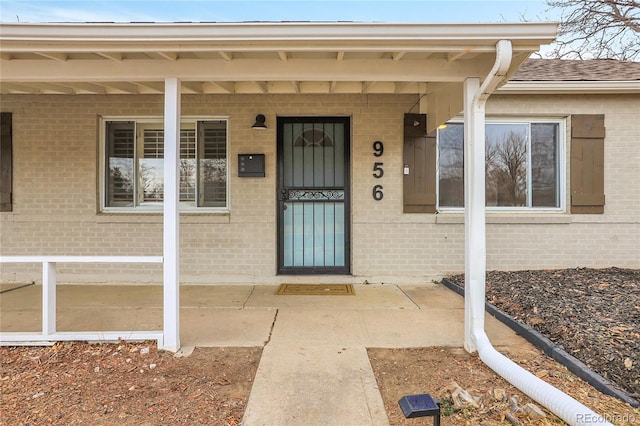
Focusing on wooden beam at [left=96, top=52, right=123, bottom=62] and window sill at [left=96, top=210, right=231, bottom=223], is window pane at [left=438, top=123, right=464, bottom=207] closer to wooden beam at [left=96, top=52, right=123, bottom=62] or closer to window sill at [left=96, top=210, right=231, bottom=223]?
window sill at [left=96, top=210, right=231, bottom=223]

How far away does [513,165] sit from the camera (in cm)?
550

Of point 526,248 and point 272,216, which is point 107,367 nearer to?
point 272,216

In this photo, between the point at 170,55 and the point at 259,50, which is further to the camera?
the point at 170,55

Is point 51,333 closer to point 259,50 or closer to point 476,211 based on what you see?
point 259,50

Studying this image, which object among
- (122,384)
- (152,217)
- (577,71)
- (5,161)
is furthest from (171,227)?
(577,71)

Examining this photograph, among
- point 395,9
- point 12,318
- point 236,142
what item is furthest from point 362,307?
point 395,9

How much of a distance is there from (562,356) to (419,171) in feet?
9.90

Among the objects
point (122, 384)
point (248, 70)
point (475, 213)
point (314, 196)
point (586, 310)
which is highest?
point (248, 70)

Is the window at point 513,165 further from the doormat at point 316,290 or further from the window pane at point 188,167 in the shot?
the window pane at point 188,167

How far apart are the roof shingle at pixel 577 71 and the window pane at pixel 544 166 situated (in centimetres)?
74

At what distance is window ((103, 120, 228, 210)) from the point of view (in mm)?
5312

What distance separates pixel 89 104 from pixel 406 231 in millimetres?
4778

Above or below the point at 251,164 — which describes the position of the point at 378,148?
above

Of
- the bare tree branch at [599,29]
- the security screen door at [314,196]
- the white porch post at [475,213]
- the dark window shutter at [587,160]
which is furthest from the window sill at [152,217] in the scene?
the bare tree branch at [599,29]
